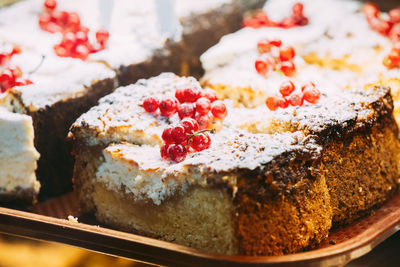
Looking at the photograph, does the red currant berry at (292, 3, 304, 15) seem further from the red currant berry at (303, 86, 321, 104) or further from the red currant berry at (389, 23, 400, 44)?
the red currant berry at (303, 86, 321, 104)

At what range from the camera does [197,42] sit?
3.43m

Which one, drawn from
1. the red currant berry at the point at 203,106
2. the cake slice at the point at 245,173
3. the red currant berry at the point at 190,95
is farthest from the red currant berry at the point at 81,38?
the red currant berry at the point at 203,106

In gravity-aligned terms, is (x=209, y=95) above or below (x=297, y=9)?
below

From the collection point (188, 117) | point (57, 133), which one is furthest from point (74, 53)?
point (188, 117)

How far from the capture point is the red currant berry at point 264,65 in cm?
284

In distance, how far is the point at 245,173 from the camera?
1847mm

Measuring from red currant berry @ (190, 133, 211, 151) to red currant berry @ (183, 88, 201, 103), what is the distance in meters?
0.31

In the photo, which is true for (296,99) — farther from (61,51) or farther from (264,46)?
(61,51)

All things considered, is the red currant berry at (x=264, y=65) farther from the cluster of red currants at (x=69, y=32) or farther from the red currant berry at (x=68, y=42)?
the red currant berry at (x=68, y=42)

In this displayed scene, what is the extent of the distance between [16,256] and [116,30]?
1.65 meters

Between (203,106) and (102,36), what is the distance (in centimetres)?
110

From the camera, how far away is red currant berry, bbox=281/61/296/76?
9.29 feet

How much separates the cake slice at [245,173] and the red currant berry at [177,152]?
0.03 meters

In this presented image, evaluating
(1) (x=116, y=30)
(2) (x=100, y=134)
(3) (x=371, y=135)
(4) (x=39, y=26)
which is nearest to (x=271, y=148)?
(3) (x=371, y=135)
